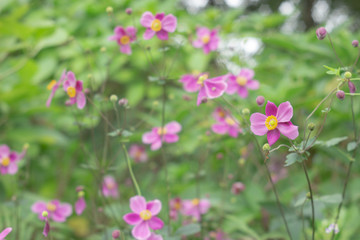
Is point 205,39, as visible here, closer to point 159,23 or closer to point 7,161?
point 159,23

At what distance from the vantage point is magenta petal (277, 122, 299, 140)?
70 cm

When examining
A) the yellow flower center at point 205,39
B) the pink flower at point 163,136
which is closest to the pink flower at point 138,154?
the pink flower at point 163,136

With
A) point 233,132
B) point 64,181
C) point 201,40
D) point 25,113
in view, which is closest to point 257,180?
point 233,132

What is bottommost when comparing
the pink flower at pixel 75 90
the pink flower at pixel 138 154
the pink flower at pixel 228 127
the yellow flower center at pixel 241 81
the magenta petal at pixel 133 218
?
the pink flower at pixel 138 154

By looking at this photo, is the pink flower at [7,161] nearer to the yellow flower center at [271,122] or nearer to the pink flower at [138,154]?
the yellow flower center at [271,122]

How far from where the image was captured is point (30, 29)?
1.80 m

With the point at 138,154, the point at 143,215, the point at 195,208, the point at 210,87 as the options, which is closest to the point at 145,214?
the point at 143,215

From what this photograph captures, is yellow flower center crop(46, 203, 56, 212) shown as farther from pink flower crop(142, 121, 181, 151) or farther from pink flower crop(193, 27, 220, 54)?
pink flower crop(193, 27, 220, 54)

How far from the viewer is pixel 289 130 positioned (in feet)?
2.33

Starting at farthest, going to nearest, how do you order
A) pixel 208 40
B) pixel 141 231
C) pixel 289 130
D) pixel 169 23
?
pixel 208 40 → pixel 169 23 → pixel 141 231 → pixel 289 130

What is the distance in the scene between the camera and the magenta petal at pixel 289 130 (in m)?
0.70

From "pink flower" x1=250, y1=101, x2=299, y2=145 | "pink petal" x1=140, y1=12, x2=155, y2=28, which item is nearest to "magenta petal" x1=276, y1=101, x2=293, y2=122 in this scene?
Result: "pink flower" x1=250, y1=101, x2=299, y2=145

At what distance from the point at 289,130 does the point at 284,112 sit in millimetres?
→ 37

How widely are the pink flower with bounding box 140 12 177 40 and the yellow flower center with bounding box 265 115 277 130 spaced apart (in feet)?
1.24
